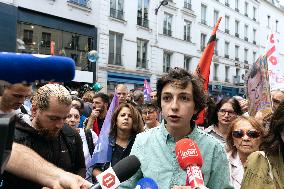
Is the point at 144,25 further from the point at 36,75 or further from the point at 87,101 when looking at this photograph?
the point at 36,75

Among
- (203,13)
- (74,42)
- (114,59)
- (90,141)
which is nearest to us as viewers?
(90,141)

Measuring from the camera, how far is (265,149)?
256 cm

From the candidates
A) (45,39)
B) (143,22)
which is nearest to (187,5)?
(143,22)

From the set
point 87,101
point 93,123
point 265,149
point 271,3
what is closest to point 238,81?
point 271,3

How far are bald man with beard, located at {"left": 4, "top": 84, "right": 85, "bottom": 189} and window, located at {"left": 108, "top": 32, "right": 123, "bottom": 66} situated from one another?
19.3 metres

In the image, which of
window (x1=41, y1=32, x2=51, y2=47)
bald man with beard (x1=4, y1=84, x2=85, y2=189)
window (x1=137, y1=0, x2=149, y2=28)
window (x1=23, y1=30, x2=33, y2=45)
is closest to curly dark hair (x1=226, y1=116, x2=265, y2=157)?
bald man with beard (x1=4, y1=84, x2=85, y2=189)

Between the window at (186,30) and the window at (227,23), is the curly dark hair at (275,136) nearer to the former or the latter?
the window at (186,30)

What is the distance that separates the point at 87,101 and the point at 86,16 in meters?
12.7

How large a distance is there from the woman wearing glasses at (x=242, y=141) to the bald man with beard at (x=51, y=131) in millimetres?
1559

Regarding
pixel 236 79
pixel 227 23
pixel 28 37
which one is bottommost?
pixel 236 79

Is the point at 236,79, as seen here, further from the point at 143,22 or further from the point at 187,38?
the point at 143,22

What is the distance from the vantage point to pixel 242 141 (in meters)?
3.66

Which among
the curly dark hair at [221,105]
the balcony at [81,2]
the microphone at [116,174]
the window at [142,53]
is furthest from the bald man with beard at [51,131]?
the window at [142,53]

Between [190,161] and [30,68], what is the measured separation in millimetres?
1326
